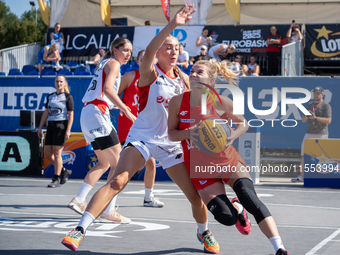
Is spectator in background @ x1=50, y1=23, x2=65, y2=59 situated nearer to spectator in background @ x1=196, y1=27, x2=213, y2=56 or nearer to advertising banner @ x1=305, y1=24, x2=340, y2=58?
spectator in background @ x1=196, y1=27, x2=213, y2=56

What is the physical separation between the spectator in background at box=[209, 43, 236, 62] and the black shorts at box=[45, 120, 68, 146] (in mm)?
7558

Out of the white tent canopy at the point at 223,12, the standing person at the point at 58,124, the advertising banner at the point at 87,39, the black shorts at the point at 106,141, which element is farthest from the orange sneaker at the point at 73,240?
the white tent canopy at the point at 223,12

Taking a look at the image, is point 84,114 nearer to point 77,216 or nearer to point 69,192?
point 77,216

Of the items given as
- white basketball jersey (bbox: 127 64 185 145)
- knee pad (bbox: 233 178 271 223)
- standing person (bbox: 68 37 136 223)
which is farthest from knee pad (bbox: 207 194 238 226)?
standing person (bbox: 68 37 136 223)

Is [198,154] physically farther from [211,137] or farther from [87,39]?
[87,39]

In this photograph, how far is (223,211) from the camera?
12.1 ft

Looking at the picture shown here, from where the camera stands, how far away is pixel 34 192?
8094 mm

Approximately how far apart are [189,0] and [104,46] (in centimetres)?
372

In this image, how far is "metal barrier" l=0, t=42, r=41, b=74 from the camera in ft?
58.5

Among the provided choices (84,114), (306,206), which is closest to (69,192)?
(84,114)

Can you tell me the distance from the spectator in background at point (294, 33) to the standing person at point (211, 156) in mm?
11612

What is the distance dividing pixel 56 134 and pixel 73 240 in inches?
219

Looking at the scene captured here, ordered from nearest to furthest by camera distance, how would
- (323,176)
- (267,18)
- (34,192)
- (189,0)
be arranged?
(34,192)
(323,176)
(189,0)
(267,18)

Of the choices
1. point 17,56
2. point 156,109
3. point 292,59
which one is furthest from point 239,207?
point 17,56
